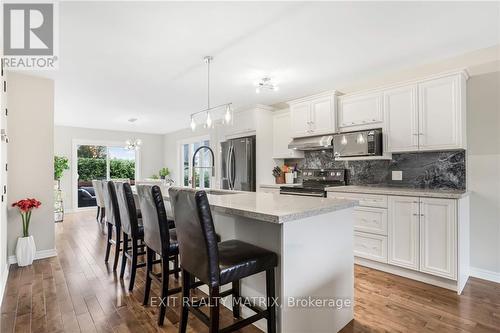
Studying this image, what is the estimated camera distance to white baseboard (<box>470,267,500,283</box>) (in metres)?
2.77

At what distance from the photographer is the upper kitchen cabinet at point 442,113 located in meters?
2.77

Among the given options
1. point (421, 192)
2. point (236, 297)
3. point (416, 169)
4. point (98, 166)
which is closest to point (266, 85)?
point (416, 169)

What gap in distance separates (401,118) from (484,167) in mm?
982

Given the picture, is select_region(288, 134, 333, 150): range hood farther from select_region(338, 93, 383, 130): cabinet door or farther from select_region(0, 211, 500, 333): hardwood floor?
select_region(0, 211, 500, 333): hardwood floor

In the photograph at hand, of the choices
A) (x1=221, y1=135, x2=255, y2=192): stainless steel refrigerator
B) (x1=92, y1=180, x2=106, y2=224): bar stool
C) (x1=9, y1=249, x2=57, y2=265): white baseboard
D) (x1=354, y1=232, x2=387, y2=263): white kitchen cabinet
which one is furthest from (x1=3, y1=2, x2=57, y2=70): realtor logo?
(x1=354, y1=232, x2=387, y2=263): white kitchen cabinet

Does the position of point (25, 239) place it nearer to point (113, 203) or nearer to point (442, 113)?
point (113, 203)

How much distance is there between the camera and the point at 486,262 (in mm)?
2840

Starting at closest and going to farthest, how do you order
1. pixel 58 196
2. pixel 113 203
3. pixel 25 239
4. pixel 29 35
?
pixel 29 35, pixel 113 203, pixel 25 239, pixel 58 196

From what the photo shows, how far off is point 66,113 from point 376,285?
6739 mm

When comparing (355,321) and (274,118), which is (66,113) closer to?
(274,118)

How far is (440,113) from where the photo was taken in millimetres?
2889

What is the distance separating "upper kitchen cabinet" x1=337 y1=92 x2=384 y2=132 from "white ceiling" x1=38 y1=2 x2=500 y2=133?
1.00 ft

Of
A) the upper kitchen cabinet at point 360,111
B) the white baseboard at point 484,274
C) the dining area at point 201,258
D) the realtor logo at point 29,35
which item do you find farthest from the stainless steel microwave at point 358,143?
the realtor logo at point 29,35

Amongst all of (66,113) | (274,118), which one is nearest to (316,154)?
(274,118)
